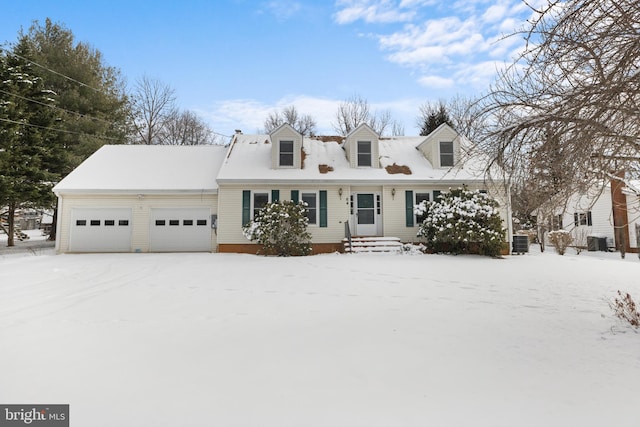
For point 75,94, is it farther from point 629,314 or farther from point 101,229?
point 629,314

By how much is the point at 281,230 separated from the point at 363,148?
18.4ft

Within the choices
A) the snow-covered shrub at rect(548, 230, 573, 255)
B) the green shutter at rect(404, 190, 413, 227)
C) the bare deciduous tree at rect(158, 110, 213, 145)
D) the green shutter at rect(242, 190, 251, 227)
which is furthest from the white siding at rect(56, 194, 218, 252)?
the snow-covered shrub at rect(548, 230, 573, 255)

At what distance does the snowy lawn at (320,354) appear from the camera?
8.54ft

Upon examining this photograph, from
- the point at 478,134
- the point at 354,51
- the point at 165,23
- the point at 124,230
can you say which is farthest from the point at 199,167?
the point at 478,134

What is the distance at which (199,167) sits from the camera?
53.8ft

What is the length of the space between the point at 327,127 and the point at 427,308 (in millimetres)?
26413

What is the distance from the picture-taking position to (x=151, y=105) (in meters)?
26.4

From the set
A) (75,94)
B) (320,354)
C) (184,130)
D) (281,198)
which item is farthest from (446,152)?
(184,130)

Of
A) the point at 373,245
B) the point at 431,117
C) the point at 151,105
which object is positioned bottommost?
the point at 373,245

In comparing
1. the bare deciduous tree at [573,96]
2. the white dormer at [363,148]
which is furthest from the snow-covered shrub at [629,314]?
the white dormer at [363,148]

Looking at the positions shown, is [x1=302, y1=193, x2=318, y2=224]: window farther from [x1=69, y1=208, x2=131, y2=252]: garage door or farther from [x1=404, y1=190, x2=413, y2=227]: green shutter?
[x1=69, y1=208, x2=131, y2=252]: garage door

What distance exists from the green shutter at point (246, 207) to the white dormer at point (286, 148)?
1718 millimetres

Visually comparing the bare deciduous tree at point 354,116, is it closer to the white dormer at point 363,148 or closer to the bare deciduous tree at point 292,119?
the bare deciduous tree at point 292,119

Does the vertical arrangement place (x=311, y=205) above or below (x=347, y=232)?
above
